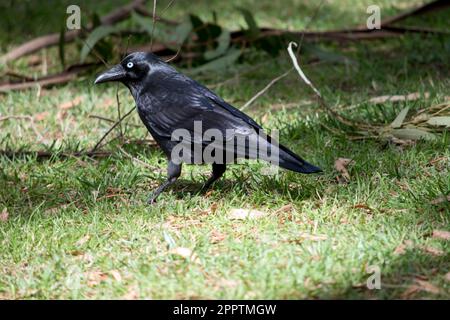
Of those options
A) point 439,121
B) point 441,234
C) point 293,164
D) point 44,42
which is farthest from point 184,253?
point 44,42

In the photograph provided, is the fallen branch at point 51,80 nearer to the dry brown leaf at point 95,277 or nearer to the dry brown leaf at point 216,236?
the dry brown leaf at point 216,236

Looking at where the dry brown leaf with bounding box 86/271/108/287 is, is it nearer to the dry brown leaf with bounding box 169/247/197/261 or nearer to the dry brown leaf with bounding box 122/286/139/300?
the dry brown leaf with bounding box 122/286/139/300

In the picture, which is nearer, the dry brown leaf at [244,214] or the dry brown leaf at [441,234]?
the dry brown leaf at [441,234]

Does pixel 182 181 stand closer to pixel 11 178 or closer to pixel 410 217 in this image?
pixel 11 178

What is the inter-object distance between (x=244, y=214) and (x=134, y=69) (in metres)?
1.28

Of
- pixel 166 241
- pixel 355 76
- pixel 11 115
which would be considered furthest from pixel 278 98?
pixel 166 241

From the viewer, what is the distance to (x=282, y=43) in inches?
307

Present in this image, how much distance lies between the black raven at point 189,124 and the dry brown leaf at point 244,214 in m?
0.31

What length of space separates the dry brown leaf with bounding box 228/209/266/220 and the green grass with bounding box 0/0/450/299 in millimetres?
66

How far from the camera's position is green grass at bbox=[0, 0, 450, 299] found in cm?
380

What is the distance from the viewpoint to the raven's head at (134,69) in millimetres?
5160

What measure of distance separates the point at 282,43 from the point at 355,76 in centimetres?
95

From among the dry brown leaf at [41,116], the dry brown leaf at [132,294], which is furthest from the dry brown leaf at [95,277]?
the dry brown leaf at [41,116]
